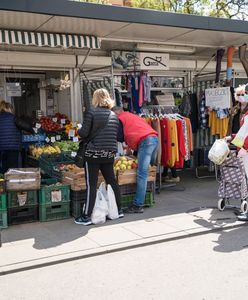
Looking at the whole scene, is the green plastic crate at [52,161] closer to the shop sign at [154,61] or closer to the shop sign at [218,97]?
the shop sign at [154,61]

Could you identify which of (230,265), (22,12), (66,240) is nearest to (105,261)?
(66,240)

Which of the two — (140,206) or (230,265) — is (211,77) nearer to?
(140,206)

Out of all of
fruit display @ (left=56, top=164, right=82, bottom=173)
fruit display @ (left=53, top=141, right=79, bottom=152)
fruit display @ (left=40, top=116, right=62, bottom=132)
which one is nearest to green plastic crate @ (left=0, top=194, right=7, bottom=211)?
fruit display @ (left=56, top=164, right=82, bottom=173)

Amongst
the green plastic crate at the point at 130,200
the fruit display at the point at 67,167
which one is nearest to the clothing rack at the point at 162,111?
the green plastic crate at the point at 130,200

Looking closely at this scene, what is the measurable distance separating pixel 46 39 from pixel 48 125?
1919mm

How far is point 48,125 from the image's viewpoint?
29.5 feet

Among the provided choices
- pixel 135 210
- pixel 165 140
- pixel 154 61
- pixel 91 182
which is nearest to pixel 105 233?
pixel 91 182

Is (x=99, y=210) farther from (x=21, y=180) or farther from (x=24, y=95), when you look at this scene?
(x=24, y=95)

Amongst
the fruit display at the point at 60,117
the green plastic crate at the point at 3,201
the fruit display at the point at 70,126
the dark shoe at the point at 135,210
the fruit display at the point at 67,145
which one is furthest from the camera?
the fruit display at the point at 60,117

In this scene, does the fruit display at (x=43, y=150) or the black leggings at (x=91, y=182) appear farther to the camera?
the fruit display at (x=43, y=150)

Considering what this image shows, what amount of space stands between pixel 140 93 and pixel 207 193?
8.32 ft

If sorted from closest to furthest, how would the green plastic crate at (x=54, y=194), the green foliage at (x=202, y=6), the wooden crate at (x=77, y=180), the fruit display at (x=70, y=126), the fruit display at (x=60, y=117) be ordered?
1. the green plastic crate at (x=54, y=194)
2. the wooden crate at (x=77, y=180)
3. the fruit display at (x=70, y=126)
4. the fruit display at (x=60, y=117)
5. the green foliage at (x=202, y=6)

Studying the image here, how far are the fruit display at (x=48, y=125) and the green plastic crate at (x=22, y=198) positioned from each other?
2527 mm

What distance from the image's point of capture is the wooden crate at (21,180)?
6.47 m
